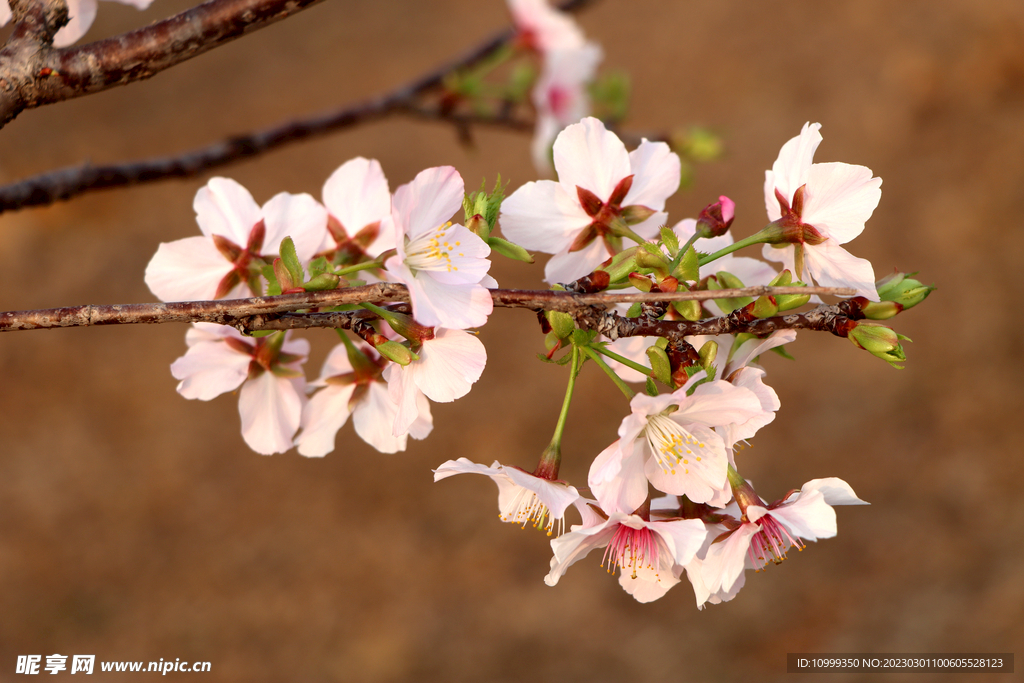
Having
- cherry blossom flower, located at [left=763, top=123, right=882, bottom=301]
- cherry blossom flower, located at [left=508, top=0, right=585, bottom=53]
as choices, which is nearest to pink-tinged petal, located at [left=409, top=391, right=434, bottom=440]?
cherry blossom flower, located at [left=763, top=123, right=882, bottom=301]

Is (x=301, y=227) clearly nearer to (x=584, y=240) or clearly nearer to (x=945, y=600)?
(x=584, y=240)

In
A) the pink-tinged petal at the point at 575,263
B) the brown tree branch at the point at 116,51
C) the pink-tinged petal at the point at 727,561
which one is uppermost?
the brown tree branch at the point at 116,51

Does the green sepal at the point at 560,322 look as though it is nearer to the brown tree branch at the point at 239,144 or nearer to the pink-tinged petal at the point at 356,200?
the pink-tinged petal at the point at 356,200

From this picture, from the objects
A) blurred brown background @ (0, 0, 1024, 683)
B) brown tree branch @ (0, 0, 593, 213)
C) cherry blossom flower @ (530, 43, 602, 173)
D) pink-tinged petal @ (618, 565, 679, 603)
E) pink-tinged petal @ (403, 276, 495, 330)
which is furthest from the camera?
blurred brown background @ (0, 0, 1024, 683)

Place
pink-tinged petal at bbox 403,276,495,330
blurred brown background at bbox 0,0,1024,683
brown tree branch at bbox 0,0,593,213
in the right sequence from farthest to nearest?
blurred brown background at bbox 0,0,1024,683 < brown tree branch at bbox 0,0,593,213 < pink-tinged petal at bbox 403,276,495,330

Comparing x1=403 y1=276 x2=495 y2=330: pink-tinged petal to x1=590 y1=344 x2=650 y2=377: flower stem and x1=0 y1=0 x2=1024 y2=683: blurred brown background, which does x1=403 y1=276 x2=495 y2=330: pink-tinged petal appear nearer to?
x1=590 y1=344 x2=650 y2=377: flower stem

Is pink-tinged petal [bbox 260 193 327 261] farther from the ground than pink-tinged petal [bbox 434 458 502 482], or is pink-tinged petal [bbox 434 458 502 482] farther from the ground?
pink-tinged petal [bbox 260 193 327 261]

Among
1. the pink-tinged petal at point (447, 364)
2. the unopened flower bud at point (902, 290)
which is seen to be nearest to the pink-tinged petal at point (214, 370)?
the pink-tinged petal at point (447, 364)

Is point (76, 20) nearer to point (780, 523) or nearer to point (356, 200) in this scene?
point (356, 200)
